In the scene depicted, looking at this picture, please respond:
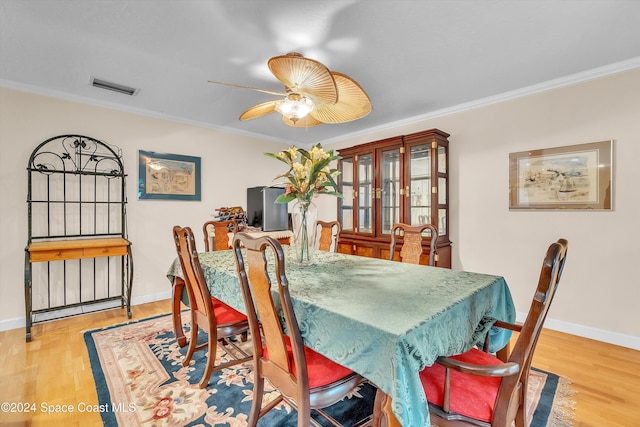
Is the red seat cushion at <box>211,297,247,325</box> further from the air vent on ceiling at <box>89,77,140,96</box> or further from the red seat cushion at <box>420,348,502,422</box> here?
the air vent on ceiling at <box>89,77,140,96</box>

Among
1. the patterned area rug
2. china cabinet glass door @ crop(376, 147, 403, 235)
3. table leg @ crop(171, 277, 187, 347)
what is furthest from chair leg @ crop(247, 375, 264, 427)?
china cabinet glass door @ crop(376, 147, 403, 235)

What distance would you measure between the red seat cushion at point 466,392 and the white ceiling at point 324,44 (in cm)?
200

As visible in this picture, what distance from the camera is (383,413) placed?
3.39 feet

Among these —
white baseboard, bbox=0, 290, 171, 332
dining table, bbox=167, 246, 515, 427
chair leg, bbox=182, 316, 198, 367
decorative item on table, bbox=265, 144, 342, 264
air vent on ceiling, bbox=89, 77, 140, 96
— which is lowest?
white baseboard, bbox=0, 290, 171, 332

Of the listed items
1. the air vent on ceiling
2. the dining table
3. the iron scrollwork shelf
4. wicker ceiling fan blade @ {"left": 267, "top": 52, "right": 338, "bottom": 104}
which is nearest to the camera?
the dining table

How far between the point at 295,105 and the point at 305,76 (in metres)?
0.26

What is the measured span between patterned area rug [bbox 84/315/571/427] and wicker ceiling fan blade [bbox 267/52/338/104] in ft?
6.38

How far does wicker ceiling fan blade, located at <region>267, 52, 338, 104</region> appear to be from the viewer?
1.57 meters

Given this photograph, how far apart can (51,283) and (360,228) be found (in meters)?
3.61

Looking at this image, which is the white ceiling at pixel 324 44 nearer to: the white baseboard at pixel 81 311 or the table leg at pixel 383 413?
the table leg at pixel 383 413

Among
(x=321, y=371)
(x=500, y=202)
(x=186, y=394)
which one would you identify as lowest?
(x=186, y=394)

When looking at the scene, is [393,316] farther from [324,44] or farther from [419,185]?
[419,185]

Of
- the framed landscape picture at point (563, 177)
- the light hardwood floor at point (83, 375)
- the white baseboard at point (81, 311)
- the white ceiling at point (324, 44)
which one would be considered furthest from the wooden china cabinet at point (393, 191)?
the white baseboard at point (81, 311)

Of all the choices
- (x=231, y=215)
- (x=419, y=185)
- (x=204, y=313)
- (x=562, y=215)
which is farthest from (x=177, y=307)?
(x=562, y=215)
